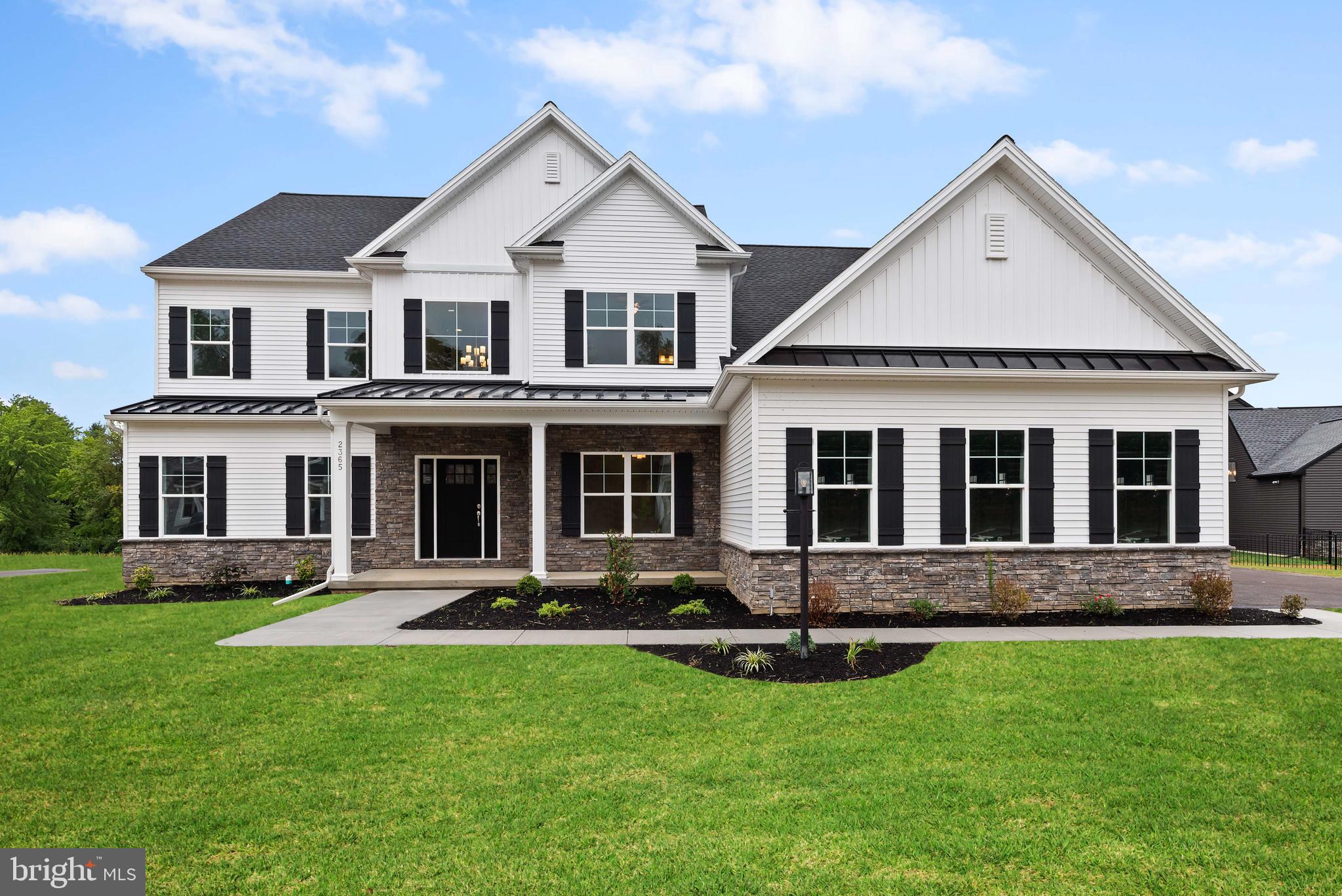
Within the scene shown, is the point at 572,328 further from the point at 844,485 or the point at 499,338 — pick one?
the point at 844,485

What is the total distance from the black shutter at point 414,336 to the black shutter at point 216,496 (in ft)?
15.4

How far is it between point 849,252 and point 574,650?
1420 cm

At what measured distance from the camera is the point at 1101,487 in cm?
1112

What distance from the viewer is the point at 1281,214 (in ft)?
68.1

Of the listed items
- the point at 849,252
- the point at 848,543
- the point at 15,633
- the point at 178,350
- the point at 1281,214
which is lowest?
the point at 15,633

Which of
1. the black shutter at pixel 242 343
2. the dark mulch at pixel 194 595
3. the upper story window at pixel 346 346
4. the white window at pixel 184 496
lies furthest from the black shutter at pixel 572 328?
the white window at pixel 184 496

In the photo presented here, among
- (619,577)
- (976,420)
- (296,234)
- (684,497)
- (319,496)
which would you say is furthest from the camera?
(296,234)

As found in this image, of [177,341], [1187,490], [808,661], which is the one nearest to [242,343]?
[177,341]

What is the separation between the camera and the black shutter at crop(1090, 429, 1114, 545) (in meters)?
11.1

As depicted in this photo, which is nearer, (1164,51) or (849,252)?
(1164,51)

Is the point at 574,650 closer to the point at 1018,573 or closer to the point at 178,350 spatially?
the point at 1018,573

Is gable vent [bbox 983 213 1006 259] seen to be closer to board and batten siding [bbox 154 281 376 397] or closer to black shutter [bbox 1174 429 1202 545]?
black shutter [bbox 1174 429 1202 545]

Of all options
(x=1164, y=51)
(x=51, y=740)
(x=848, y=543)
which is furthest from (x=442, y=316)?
(x=1164, y=51)

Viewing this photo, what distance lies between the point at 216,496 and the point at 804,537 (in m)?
13.3
